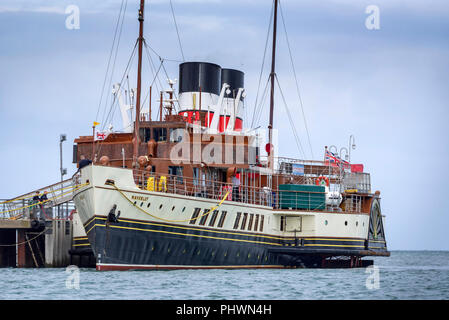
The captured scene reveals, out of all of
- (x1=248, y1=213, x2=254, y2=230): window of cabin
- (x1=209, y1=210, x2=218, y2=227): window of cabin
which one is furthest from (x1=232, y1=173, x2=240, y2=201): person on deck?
(x1=209, y1=210, x2=218, y2=227): window of cabin

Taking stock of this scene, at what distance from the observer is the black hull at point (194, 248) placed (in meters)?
30.0

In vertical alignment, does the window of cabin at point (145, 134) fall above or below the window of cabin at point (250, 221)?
above

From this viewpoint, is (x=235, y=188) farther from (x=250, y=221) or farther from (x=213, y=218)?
(x=213, y=218)

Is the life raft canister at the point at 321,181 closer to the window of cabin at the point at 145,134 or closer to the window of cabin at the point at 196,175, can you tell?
the window of cabin at the point at 196,175

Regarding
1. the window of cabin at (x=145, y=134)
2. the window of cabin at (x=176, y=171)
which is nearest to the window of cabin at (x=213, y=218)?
the window of cabin at (x=176, y=171)

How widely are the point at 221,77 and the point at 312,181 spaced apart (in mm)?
10710

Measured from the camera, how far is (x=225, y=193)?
34625 millimetres

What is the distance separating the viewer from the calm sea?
23.3 metres

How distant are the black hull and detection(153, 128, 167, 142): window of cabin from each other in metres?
5.25

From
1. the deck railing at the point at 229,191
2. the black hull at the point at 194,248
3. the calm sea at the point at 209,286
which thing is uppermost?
the deck railing at the point at 229,191

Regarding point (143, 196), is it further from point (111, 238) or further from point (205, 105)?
point (205, 105)

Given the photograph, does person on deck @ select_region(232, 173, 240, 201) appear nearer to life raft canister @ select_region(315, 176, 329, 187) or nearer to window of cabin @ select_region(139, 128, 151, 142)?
window of cabin @ select_region(139, 128, 151, 142)

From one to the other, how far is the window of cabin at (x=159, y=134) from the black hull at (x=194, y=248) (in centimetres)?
525

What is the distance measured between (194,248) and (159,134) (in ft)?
20.4
